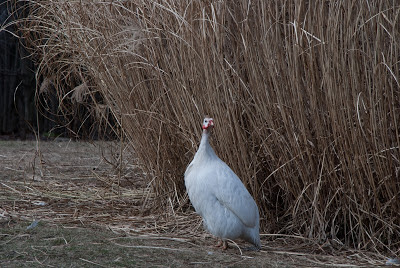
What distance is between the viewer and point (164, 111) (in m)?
3.60

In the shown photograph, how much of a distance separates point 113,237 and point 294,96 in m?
1.14

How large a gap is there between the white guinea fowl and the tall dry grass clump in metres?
0.25

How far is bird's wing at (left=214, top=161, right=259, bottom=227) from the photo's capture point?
287cm

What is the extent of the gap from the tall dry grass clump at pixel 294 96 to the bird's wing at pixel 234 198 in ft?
0.80

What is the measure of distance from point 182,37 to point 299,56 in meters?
0.66

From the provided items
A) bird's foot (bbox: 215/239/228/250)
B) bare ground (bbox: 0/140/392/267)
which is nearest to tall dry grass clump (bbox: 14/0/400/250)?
bare ground (bbox: 0/140/392/267)

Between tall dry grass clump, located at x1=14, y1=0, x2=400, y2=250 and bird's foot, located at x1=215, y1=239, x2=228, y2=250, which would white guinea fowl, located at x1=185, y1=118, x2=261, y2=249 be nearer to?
bird's foot, located at x1=215, y1=239, x2=228, y2=250

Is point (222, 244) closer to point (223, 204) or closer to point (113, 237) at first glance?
point (223, 204)

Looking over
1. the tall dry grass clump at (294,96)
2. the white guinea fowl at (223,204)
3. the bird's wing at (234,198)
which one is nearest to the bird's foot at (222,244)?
the white guinea fowl at (223,204)

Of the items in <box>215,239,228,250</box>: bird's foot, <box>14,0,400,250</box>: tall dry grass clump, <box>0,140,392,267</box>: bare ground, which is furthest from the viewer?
<box>215,239,228,250</box>: bird's foot

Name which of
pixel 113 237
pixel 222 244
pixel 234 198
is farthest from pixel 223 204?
pixel 113 237

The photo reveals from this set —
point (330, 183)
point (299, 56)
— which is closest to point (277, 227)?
point (330, 183)

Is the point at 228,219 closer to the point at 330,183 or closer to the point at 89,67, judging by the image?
the point at 330,183

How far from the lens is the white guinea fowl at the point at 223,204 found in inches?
113
